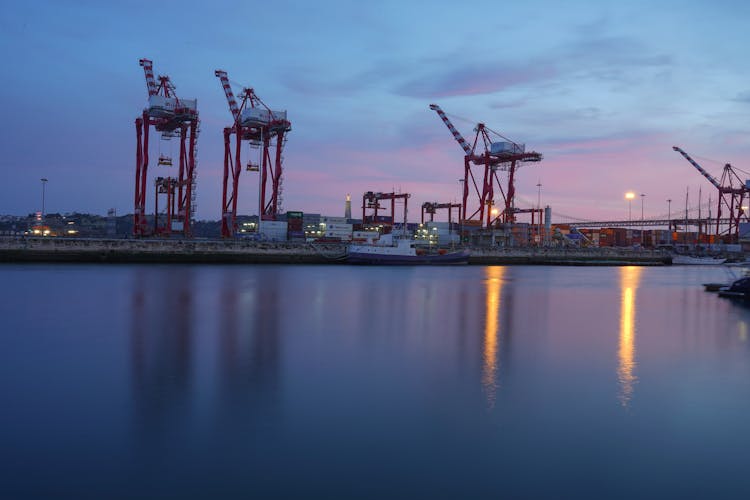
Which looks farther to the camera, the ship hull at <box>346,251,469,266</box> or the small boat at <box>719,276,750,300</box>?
the ship hull at <box>346,251,469,266</box>

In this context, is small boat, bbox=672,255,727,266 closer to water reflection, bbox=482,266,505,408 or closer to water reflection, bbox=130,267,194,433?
water reflection, bbox=482,266,505,408

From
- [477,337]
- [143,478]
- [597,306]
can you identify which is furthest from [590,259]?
[143,478]

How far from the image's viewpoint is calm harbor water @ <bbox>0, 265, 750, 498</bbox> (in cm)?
528

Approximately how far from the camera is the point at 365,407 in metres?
7.58

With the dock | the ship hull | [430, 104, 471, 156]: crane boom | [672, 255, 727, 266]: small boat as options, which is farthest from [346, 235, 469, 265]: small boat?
[672, 255, 727, 266]: small boat

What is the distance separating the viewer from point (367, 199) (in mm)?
83188

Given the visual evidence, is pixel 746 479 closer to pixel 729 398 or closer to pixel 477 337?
pixel 729 398

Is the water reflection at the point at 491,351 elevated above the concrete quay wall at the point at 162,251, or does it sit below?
below

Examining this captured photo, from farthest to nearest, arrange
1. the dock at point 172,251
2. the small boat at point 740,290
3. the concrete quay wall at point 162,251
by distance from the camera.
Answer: the dock at point 172,251 → the concrete quay wall at point 162,251 → the small boat at point 740,290

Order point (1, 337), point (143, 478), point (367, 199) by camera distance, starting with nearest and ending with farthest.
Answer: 1. point (143, 478)
2. point (1, 337)
3. point (367, 199)

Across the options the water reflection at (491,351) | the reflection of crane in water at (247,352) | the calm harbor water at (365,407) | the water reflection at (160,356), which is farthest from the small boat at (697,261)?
the water reflection at (160,356)

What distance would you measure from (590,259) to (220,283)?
53923 mm

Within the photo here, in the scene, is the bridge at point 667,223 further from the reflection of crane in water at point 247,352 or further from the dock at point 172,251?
the reflection of crane in water at point 247,352

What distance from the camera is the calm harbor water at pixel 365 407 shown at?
5.28 m
